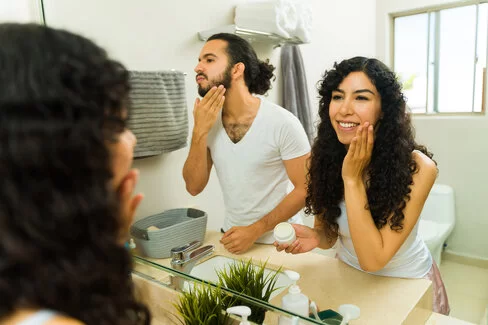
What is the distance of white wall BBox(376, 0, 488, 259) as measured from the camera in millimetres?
891

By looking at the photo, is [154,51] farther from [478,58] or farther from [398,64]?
[478,58]

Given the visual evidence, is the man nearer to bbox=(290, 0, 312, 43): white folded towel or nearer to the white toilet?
bbox=(290, 0, 312, 43): white folded towel

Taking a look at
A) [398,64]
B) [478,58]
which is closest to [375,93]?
[398,64]

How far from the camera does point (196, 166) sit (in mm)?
1256

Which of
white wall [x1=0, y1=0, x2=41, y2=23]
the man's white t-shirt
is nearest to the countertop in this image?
the man's white t-shirt

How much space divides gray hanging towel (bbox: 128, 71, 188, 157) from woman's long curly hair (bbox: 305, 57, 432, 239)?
0.50m

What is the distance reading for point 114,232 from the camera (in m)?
0.44

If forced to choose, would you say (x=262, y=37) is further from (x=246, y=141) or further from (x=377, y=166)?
(x=377, y=166)

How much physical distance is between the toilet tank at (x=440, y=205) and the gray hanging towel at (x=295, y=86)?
0.35 meters

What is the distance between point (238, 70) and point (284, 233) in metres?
0.52

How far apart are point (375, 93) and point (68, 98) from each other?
28.7 inches

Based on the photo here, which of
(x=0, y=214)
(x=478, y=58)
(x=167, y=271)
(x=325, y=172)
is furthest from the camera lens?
(x=167, y=271)

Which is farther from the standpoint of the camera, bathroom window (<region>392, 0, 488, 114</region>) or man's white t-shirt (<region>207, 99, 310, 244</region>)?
man's white t-shirt (<region>207, 99, 310, 244</region>)

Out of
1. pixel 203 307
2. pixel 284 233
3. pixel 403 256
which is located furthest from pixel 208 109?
pixel 403 256
